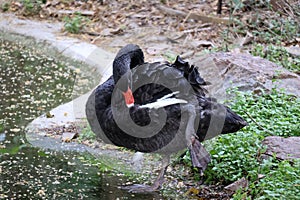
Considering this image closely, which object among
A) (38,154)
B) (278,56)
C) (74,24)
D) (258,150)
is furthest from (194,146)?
(74,24)

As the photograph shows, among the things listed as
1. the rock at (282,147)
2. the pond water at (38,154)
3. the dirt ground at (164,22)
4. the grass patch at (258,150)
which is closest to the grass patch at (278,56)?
the dirt ground at (164,22)

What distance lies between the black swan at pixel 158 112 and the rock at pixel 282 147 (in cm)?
26

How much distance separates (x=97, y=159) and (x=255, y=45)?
309cm

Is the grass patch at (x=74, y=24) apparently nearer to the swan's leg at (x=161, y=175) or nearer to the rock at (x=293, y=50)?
the rock at (x=293, y=50)

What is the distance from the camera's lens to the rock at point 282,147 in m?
4.30

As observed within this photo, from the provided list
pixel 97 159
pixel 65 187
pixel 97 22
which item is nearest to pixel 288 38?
pixel 97 22

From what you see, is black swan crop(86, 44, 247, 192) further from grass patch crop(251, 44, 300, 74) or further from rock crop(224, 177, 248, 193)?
grass patch crop(251, 44, 300, 74)

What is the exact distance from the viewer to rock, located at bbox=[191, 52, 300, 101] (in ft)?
19.1

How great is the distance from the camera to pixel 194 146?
4129 millimetres

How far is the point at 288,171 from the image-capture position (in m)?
3.94

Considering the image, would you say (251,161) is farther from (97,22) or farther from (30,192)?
(97,22)

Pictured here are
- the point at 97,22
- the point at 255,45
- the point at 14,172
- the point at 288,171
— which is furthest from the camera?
the point at 97,22

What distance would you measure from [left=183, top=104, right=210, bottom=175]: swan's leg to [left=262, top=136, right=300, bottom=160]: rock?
54 cm

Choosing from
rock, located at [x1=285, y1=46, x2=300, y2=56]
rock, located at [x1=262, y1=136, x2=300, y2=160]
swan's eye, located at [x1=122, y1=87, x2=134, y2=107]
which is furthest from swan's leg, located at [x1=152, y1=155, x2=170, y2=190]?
rock, located at [x1=285, y1=46, x2=300, y2=56]
